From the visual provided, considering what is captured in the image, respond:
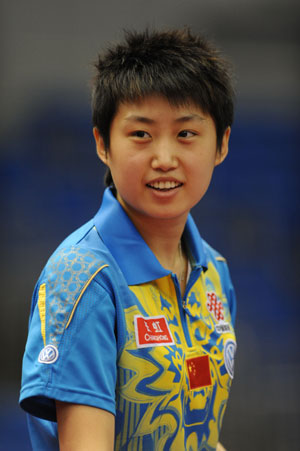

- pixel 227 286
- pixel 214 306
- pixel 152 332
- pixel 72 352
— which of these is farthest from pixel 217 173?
pixel 72 352

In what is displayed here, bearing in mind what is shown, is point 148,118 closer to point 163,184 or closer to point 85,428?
point 163,184

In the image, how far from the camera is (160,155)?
4.44 feet

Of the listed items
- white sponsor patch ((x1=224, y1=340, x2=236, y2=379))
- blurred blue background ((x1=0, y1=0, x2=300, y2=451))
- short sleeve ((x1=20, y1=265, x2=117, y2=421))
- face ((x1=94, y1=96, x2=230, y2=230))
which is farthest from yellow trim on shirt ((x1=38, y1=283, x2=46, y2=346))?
blurred blue background ((x1=0, y1=0, x2=300, y2=451))

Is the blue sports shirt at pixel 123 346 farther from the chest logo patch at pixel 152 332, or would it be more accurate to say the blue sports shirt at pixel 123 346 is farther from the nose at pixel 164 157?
the nose at pixel 164 157

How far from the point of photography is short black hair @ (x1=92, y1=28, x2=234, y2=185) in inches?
54.1

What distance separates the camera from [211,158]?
1454 mm

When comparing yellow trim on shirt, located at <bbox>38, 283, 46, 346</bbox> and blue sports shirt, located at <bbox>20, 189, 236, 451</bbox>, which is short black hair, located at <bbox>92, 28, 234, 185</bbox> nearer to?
blue sports shirt, located at <bbox>20, 189, 236, 451</bbox>

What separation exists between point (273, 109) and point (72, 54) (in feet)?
4.22

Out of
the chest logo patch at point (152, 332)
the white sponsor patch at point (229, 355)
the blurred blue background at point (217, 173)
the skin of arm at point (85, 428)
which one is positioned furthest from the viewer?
the blurred blue background at point (217, 173)

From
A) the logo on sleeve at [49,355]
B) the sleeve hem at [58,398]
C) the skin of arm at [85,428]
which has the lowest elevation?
the skin of arm at [85,428]

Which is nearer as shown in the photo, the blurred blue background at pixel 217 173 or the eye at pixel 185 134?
the eye at pixel 185 134

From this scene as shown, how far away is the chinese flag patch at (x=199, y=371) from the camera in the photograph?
1.41 m

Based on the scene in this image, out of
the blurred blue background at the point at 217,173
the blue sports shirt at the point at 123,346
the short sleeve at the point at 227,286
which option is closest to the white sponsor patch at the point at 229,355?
the blue sports shirt at the point at 123,346

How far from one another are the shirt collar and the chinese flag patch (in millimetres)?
201
